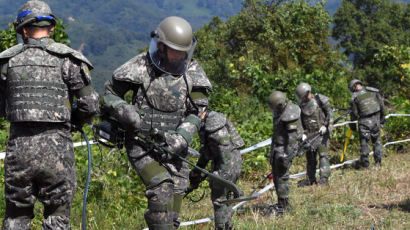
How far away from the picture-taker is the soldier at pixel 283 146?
6828 millimetres

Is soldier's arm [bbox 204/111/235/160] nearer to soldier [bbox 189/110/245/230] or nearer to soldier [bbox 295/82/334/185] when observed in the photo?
soldier [bbox 189/110/245/230]

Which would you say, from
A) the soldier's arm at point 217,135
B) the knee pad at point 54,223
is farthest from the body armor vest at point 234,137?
the knee pad at point 54,223

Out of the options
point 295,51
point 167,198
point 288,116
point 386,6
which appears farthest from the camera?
point 386,6

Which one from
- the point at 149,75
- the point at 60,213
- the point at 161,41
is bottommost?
the point at 60,213

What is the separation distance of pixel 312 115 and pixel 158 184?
18.7 ft

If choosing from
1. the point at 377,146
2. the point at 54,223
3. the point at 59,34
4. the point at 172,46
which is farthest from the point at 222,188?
the point at 377,146

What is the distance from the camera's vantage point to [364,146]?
10359mm

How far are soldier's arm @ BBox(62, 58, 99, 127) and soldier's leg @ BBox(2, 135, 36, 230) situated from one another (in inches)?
19.4

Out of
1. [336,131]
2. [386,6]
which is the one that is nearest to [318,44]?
[336,131]

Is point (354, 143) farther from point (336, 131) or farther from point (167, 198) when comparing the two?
point (167, 198)

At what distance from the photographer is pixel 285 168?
6.89m

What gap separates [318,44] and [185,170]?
1932 centimetres

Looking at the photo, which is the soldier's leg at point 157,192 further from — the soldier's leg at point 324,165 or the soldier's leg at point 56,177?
the soldier's leg at point 324,165

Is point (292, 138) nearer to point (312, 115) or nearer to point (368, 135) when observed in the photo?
point (312, 115)
